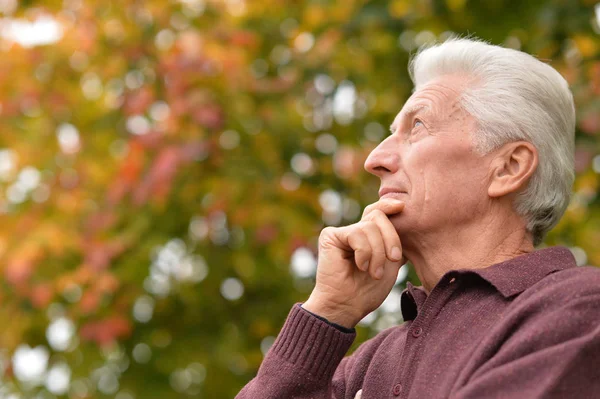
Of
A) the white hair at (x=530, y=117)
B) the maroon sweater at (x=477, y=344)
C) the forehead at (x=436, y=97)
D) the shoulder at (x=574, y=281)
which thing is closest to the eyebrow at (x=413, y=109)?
the forehead at (x=436, y=97)

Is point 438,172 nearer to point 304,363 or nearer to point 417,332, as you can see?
point 417,332

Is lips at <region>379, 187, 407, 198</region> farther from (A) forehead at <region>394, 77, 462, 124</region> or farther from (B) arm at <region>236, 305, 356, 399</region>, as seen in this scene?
(B) arm at <region>236, 305, 356, 399</region>

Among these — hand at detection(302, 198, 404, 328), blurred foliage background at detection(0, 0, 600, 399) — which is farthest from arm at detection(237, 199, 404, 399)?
blurred foliage background at detection(0, 0, 600, 399)

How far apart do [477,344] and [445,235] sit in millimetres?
416

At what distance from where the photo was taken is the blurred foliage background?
4.58m

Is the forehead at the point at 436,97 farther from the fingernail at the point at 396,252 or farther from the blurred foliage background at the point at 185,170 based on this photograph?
the blurred foliage background at the point at 185,170

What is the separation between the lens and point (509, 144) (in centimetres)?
218

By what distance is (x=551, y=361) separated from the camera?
1.59 metres

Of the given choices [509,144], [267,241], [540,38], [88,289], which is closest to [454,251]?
[509,144]

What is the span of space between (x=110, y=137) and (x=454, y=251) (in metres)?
3.36

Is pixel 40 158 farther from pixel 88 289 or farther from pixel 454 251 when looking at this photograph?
pixel 454 251

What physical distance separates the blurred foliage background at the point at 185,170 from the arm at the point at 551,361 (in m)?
2.70

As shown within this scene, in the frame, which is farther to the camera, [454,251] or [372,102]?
[372,102]

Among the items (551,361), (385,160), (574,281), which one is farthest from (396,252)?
(551,361)
